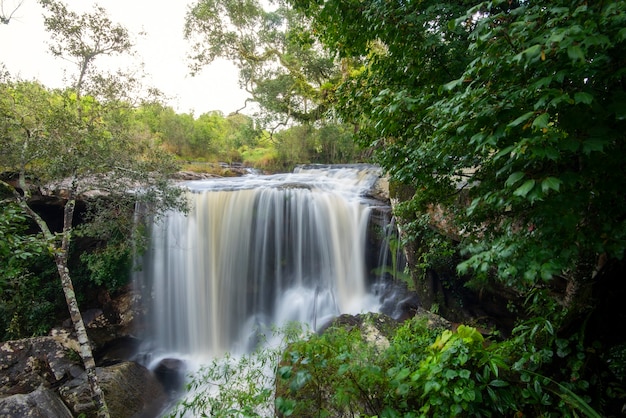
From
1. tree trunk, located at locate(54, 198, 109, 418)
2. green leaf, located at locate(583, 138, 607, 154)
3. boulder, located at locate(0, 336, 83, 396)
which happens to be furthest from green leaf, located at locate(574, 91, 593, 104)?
boulder, located at locate(0, 336, 83, 396)

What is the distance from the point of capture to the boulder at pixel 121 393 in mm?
5145

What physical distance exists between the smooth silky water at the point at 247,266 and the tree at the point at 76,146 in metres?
1.80

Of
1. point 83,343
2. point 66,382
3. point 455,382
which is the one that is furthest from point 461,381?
point 66,382

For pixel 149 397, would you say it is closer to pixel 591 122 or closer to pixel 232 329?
pixel 232 329

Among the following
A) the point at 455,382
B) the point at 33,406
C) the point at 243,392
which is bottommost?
the point at 33,406

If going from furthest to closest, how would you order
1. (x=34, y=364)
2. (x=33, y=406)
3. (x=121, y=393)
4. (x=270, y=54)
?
(x=270, y=54) < (x=34, y=364) < (x=121, y=393) < (x=33, y=406)

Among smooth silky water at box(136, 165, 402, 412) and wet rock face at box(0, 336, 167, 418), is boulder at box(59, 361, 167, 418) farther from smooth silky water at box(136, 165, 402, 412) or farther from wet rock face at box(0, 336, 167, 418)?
smooth silky water at box(136, 165, 402, 412)

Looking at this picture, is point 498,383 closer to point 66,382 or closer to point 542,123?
point 542,123

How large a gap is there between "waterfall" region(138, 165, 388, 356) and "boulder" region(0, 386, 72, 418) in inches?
123

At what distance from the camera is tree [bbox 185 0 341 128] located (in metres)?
10.5

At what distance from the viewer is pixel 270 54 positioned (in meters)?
11.6

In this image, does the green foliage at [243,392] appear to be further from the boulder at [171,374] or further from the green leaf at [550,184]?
the green leaf at [550,184]

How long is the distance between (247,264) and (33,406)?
481cm

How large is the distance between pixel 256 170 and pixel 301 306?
10.4 metres
